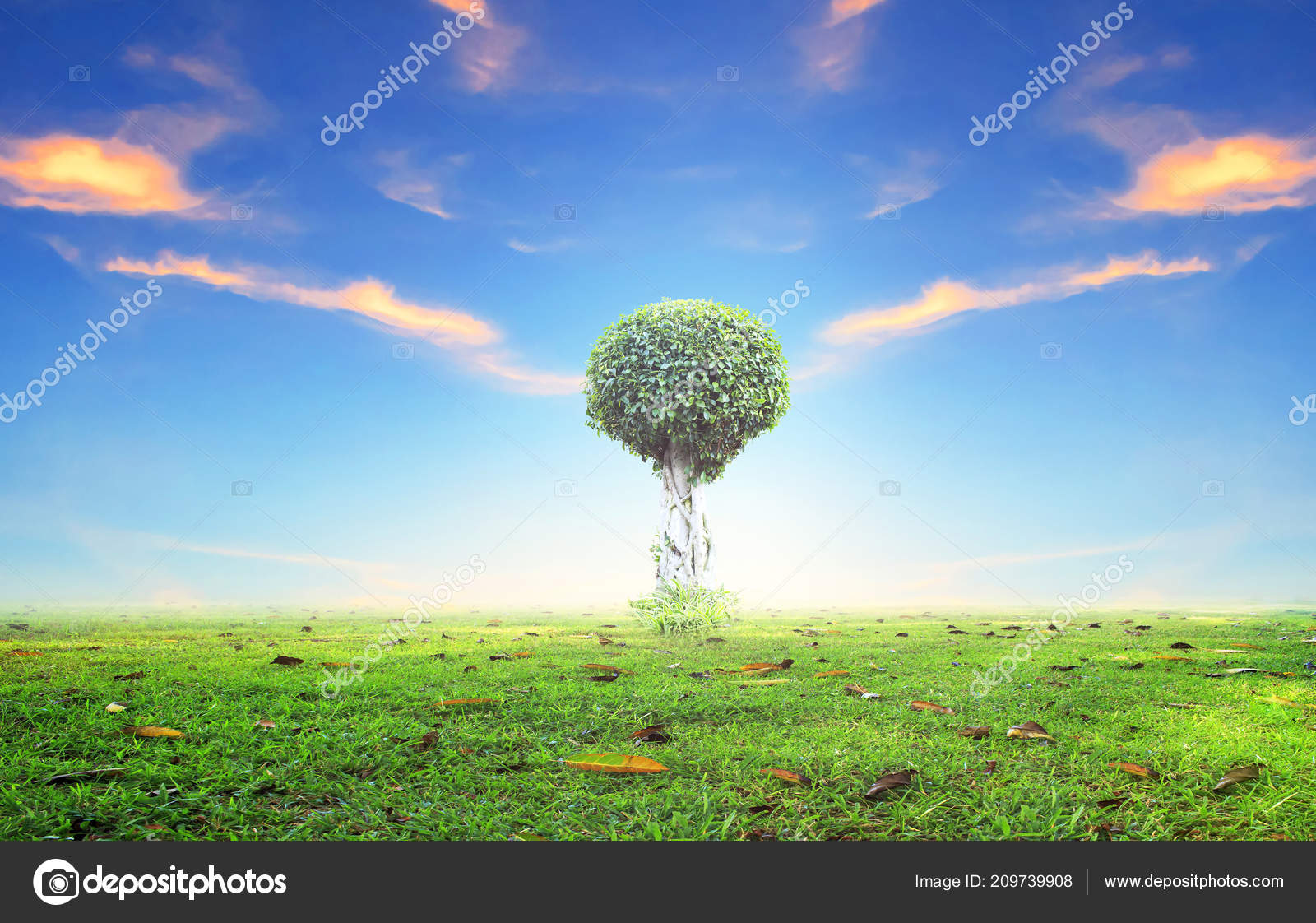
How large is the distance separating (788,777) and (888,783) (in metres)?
0.43

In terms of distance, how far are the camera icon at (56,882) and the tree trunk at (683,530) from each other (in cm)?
1001

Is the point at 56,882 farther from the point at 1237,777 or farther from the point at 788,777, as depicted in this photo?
the point at 1237,777

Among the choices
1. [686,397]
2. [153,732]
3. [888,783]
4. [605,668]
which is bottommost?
[605,668]

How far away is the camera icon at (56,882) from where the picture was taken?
2367 millimetres

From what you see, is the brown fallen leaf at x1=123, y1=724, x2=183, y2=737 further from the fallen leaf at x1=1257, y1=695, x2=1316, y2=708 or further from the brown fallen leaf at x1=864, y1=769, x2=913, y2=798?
the fallen leaf at x1=1257, y1=695, x2=1316, y2=708

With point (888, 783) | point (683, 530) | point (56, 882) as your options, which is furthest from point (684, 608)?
point (56, 882)

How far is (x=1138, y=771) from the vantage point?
10.6 feet

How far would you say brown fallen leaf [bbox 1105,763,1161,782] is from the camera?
10.5 feet

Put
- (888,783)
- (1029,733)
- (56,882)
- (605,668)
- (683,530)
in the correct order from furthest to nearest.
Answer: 1. (683,530)
2. (605,668)
3. (1029,733)
4. (888,783)
5. (56,882)

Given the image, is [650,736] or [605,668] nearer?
[650,736]

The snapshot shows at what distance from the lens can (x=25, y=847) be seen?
248 centimetres

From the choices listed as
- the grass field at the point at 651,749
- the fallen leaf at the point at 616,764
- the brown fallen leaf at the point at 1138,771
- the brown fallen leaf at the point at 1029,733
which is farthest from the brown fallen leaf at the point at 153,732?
the brown fallen leaf at the point at 1138,771

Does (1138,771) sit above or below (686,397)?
below

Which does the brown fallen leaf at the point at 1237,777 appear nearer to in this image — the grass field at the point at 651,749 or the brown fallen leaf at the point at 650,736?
the grass field at the point at 651,749
